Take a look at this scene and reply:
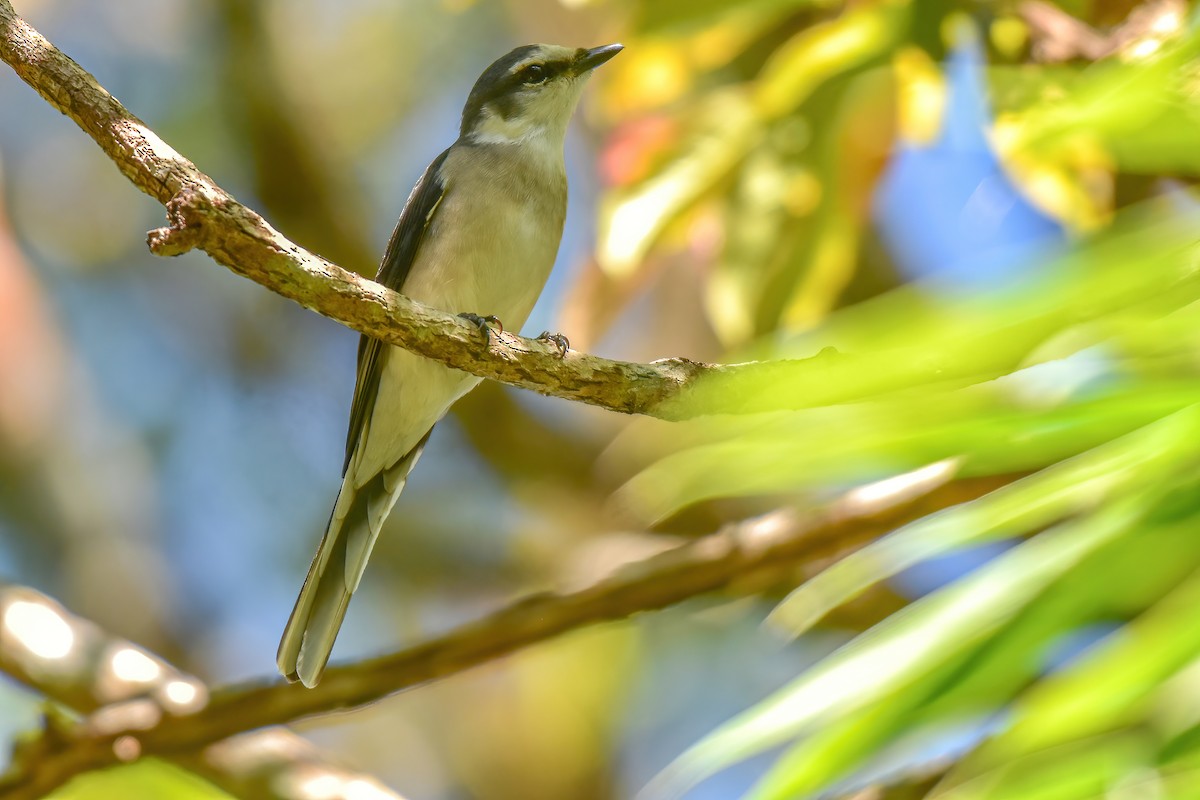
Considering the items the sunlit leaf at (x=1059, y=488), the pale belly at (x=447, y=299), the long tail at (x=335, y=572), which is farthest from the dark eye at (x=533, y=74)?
the sunlit leaf at (x=1059, y=488)

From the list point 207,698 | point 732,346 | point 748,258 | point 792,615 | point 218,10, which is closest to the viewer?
point 792,615

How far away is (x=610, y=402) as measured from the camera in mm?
2518

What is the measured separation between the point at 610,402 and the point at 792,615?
560 millimetres

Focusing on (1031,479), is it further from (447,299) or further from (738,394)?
(447,299)

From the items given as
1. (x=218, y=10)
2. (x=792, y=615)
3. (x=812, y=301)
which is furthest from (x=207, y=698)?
(x=218, y=10)

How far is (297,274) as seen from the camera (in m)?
2.15

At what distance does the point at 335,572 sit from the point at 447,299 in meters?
0.94

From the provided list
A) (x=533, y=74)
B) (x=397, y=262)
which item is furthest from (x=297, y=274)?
(x=533, y=74)

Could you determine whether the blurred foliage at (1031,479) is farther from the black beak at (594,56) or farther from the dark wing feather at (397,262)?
the black beak at (594,56)

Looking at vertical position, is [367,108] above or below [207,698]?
above

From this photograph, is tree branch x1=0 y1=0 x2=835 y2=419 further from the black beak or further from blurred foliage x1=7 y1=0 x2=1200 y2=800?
the black beak

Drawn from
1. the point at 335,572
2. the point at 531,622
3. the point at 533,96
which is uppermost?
the point at 533,96

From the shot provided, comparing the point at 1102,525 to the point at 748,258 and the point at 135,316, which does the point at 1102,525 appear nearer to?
the point at 748,258

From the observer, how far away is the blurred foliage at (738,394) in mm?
1021
